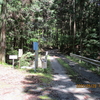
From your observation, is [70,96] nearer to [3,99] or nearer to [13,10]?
[3,99]

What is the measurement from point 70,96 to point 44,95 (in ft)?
2.83

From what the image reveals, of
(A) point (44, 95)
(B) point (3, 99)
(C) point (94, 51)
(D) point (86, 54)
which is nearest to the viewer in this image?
(B) point (3, 99)

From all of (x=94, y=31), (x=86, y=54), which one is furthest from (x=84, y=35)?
(x=86, y=54)

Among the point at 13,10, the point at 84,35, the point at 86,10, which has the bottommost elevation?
the point at 84,35

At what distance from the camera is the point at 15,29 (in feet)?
55.1

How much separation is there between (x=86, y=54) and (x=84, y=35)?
3.42 meters

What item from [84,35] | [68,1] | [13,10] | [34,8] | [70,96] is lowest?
[70,96]

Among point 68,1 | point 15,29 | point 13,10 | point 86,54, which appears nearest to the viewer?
point 13,10

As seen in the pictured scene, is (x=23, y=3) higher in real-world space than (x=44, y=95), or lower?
higher

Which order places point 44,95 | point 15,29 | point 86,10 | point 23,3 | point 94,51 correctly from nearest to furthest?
point 44,95 < point 23,3 < point 15,29 < point 94,51 < point 86,10

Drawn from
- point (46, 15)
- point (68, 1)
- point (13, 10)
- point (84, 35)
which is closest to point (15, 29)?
point (13, 10)

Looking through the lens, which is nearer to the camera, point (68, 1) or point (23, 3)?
point (23, 3)

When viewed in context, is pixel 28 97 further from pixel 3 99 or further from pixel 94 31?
pixel 94 31

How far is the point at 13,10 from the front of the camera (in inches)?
550
